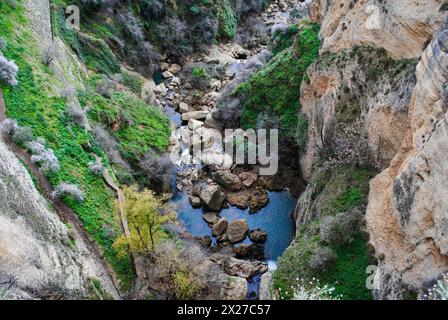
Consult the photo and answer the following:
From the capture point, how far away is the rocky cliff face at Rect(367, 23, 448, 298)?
1558 cm

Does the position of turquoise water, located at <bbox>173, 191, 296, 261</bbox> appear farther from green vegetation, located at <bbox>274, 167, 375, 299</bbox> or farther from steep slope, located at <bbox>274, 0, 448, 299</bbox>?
green vegetation, located at <bbox>274, 167, 375, 299</bbox>

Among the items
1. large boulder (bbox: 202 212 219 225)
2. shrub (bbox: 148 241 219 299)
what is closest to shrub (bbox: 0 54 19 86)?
shrub (bbox: 148 241 219 299)

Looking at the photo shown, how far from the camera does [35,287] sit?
16828 millimetres

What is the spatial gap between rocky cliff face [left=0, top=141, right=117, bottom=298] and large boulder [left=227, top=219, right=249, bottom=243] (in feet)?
31.8

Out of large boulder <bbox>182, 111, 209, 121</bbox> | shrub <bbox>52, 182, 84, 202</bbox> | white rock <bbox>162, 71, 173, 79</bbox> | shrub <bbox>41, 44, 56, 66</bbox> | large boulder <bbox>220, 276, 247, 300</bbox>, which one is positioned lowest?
large boulder <bbox>220, 276, 247, 300</bbox>

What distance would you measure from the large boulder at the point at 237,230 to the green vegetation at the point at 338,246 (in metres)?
5.28

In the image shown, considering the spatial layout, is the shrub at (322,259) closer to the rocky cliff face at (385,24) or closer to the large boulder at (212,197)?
the rocky cliff face at (385,24)

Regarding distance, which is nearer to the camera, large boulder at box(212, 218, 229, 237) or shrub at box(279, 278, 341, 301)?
shrub at box(279, 278, 341, 301)

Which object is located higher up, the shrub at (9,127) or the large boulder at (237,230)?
the shrub at (9,127)

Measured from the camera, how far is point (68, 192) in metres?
22.7

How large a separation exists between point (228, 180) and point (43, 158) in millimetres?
13710

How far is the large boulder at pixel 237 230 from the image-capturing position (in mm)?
28281

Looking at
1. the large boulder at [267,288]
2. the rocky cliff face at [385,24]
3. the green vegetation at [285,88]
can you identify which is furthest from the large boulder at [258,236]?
the rocky cliff face at [385,24]

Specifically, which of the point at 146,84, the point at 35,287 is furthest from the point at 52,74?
the point at 35,287
